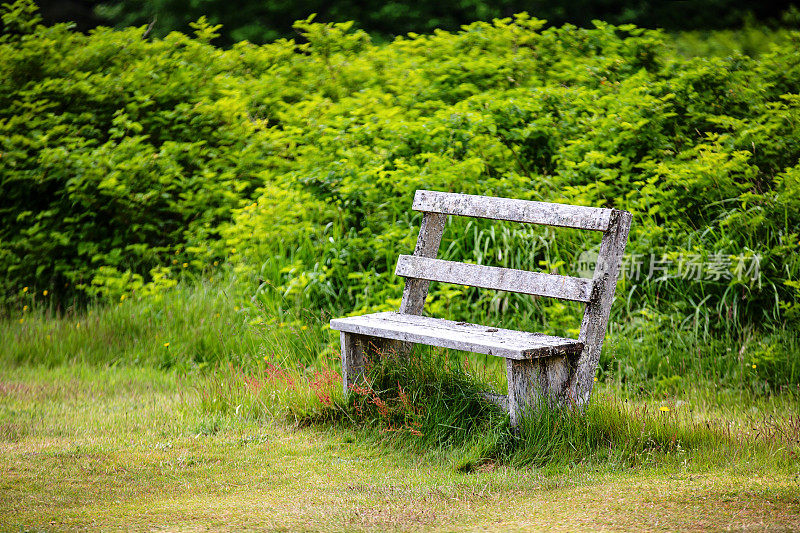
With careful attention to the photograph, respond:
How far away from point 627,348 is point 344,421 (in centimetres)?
230

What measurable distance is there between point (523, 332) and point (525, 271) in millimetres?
352

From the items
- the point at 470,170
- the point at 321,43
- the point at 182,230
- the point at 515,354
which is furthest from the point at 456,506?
the point at 321,43

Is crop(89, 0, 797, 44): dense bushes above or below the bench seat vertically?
above

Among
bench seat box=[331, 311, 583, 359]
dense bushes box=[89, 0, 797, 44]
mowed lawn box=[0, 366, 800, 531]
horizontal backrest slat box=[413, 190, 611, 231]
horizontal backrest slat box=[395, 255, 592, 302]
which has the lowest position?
mowed lawn box=[0, 366, 800, 531]

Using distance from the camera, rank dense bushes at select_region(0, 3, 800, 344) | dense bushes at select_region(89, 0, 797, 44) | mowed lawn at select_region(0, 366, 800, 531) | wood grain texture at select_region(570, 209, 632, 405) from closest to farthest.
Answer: mowed lawn at select_region(0, 366, 800, 531), wood grain texture at select_region(570, 209, 632, 405), dense bushes at select_region(0, 3, 800, 344), dense bushes at select_region(89, 0, 797, 44)

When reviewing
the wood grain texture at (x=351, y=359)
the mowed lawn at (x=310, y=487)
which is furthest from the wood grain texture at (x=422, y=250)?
the mowed lawn at (x=310, y=487)

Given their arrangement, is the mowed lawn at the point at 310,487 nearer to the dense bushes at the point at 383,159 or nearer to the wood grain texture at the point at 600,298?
the wood grain texture at the point at 600,298

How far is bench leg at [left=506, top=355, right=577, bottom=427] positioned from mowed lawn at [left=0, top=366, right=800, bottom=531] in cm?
36

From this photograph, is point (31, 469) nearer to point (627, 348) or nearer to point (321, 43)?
point (627, 348)

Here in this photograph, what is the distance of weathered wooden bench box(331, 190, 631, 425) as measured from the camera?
14.3 ft

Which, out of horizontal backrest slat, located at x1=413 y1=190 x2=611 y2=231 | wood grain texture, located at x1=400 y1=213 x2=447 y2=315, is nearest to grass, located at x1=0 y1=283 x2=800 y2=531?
wood grain texture, located at x1=400 y1=213 x2=447 y2=315

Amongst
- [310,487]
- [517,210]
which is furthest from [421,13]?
[310,487]

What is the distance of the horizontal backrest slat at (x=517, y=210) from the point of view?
14.8ft

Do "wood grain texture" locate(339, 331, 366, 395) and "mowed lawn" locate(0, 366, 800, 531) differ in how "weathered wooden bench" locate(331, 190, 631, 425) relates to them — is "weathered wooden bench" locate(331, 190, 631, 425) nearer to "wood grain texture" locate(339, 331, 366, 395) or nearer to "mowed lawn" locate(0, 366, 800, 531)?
"wood grain texture" locate(339, 331, 366, 395)
